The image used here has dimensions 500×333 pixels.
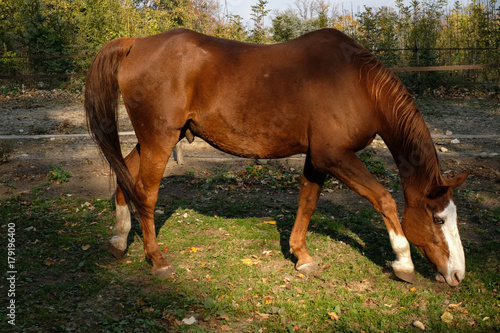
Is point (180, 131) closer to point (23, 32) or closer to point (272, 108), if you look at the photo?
point (272, 108)

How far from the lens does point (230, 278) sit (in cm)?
423

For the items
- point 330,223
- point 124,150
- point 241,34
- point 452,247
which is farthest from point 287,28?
point 452,247

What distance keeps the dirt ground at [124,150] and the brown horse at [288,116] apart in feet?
3.38

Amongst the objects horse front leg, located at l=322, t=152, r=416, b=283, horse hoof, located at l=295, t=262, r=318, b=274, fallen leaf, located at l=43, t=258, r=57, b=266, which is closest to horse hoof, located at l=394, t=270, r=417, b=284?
horse front leg, located at l=322, t=152, r=416, b=283

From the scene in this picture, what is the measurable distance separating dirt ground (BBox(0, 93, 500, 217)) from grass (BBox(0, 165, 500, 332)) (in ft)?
2.70

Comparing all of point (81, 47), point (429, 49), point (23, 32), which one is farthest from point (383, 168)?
point (23, 32)

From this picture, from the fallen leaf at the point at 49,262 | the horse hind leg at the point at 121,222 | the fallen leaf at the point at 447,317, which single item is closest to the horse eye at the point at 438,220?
the fallen leaf at the point at 447,317

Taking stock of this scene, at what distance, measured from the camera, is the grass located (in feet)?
11.5

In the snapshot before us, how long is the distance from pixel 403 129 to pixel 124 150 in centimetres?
645

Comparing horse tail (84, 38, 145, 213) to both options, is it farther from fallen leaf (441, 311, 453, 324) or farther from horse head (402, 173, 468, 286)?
fallen leaf (441, 311, 453, 324)

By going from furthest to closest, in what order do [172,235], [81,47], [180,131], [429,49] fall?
[81,47]
[429,49]
[172,235]
[180,131]

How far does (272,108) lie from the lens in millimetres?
4059

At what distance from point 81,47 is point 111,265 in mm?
12581

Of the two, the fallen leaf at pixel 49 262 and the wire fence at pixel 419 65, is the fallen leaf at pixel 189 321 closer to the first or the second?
the fallen leaf at pixel 49 262
